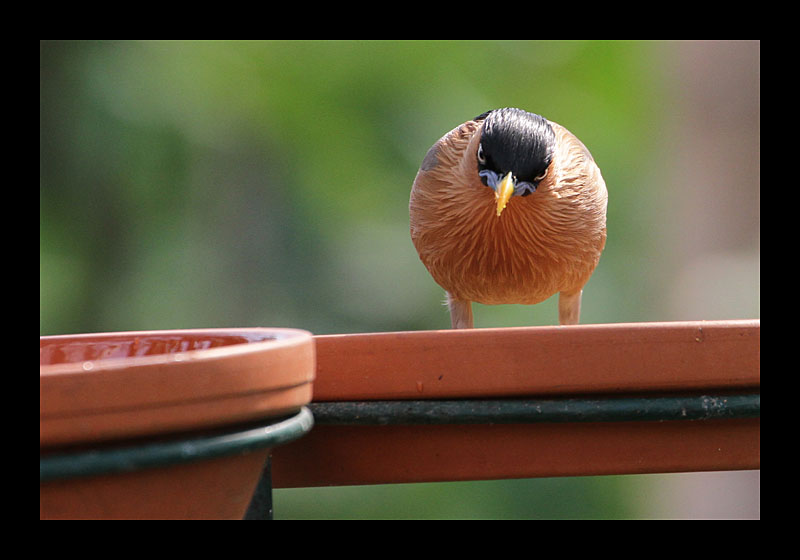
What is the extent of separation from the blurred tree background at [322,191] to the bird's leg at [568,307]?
2.86 metres

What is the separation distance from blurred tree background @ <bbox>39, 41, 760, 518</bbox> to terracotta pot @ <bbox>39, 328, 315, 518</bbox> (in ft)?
14.4

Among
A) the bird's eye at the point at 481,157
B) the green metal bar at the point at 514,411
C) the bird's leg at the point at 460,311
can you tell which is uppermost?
the bird's eye at the point at 481,157

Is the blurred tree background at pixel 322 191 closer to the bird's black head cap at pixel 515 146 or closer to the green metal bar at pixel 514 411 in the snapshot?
the bird's black head cap at pixel 515 146

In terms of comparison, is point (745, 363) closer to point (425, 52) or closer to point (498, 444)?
point (498, 444)

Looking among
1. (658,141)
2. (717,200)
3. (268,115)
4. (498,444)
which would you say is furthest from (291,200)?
(498,444)

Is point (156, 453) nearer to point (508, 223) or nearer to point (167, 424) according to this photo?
point (167, 424)

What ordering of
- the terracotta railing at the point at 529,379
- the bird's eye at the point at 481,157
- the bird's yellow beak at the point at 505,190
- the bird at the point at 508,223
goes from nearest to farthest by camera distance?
the terracotta railing at the point at 529,379 < the bird's yellow beak at the point at 505,190 < the bird's eye at the point at 481,157 < the bird at the point at 508,223

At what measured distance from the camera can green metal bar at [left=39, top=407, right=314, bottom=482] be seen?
0.86m

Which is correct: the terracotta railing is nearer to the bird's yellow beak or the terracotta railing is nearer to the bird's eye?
the bird's yellow beak

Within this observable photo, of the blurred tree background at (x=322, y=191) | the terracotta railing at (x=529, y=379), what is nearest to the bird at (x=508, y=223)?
the terracotta railing at (x=529, y=379)

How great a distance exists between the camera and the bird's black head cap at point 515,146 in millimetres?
2164

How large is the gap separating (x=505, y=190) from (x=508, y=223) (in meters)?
0.28

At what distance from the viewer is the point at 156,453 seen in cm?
89

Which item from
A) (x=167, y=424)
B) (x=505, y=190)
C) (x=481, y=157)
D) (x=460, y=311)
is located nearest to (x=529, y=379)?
(x=167, y=424)
